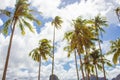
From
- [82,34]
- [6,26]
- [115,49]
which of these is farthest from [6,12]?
[115,49]

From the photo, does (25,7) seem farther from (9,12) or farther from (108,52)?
(108,52)

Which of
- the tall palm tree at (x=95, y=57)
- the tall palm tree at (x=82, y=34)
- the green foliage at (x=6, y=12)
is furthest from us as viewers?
the tall palm tree at (x=95, y=57)

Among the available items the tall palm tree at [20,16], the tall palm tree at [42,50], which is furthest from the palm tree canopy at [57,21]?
the tall palm tree at [20,16]

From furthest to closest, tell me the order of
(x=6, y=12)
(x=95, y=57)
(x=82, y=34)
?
(x=95, y=57) → (x=82, y=34) → (x=6, y=12)

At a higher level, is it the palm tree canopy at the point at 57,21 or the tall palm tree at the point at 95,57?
the palm tree canopy at the point at 57,21

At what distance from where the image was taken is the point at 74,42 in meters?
42.7

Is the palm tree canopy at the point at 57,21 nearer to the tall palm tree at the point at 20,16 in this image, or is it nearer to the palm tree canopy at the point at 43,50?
the palm tree canopy at the point at 43,50

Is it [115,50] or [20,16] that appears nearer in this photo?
[20,16]

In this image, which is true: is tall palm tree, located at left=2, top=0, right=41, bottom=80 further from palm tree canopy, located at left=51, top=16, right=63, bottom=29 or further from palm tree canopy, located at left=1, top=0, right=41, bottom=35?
palm tree canopy, located at left=51, top=16, right=63, bottom=29

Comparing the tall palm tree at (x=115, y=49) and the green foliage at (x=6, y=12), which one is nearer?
the green foliage at (x=6, y=12)

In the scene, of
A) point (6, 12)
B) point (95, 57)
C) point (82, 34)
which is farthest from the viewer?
point (95, 57)

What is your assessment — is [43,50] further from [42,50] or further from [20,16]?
[20,16]

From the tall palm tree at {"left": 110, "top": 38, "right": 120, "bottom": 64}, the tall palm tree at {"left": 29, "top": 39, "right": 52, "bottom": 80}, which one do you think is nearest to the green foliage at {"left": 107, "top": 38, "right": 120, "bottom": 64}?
the tall palm tree at {"left": 110, "top": 38, "right": 120, "bottom": 64}

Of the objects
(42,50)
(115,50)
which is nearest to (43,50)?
(42,50)
